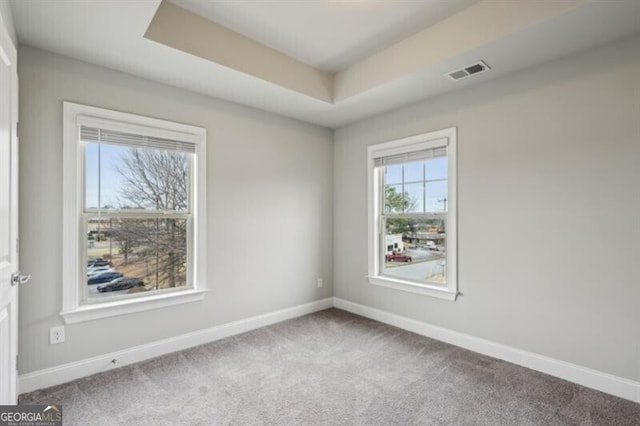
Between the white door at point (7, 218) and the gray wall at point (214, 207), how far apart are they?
696 mm

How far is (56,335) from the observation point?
2439 millimetres

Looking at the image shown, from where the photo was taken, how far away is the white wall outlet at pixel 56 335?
2.42 m

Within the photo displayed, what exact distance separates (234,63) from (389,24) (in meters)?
1.31

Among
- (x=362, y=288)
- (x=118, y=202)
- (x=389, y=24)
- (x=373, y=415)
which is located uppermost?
(x=389, y=24)

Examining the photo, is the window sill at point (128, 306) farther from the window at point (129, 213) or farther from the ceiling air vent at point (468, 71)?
the ceiling air vent at point (468, 71)

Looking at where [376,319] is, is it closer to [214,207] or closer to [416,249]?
[416,249]

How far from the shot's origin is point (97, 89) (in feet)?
8.61

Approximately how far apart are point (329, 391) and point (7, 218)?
2.19m

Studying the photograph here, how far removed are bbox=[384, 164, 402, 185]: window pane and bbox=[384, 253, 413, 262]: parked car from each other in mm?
853

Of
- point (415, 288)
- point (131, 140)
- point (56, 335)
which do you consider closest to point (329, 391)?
point (415, 288)

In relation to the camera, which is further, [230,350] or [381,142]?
[381,142]

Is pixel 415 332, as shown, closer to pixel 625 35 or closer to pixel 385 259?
pixel 385 259

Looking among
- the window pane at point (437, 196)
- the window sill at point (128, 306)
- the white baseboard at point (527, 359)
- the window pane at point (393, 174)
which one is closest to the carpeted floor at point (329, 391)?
the white baseboard at point (527, 359)

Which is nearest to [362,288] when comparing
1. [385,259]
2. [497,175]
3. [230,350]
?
[385,259]
